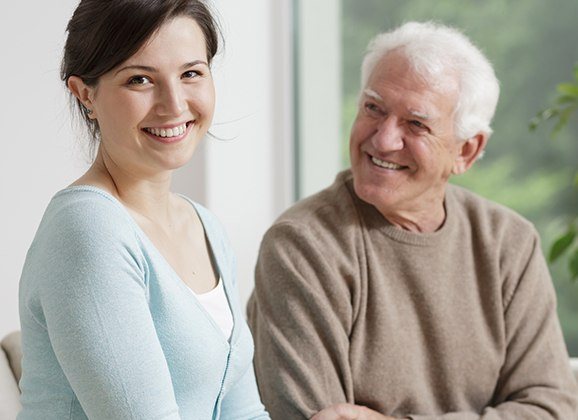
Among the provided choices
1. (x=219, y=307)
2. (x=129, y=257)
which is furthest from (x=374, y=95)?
(x=129, y=257)

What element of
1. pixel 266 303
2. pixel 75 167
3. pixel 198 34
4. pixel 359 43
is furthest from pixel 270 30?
pixel 198 34

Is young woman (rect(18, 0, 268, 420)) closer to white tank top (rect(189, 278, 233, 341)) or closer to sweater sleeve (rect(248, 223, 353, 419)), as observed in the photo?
white tank top (rect(189, 278, 233, 341))

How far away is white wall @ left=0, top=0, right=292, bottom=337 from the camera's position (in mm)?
2332

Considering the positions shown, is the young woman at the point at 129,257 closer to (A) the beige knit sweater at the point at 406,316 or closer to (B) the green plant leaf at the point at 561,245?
A: (A) the beige knit sweater at the point at 406,316

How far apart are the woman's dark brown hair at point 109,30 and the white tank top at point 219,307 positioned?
0.41 metres

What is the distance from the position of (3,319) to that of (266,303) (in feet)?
2.10

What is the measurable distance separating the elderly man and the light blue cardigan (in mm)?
611

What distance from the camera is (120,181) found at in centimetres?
157

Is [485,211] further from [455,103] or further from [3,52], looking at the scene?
[3,52]

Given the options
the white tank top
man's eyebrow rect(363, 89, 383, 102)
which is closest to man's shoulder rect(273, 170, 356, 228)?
man's eyebrow rect(363, 89, 383, 102)

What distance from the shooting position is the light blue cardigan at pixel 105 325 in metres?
1.37

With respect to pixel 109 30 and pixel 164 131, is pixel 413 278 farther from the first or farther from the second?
pixel 109 30

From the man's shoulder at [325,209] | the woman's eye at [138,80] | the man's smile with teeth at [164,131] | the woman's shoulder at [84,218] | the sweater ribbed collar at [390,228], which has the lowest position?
the sweater ribbed collar at [390,228]

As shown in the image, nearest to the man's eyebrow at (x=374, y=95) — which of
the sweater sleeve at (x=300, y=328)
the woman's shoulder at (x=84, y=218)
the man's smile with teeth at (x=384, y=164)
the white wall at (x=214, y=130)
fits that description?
the man's smile with teeth at (x=384, y=164)
